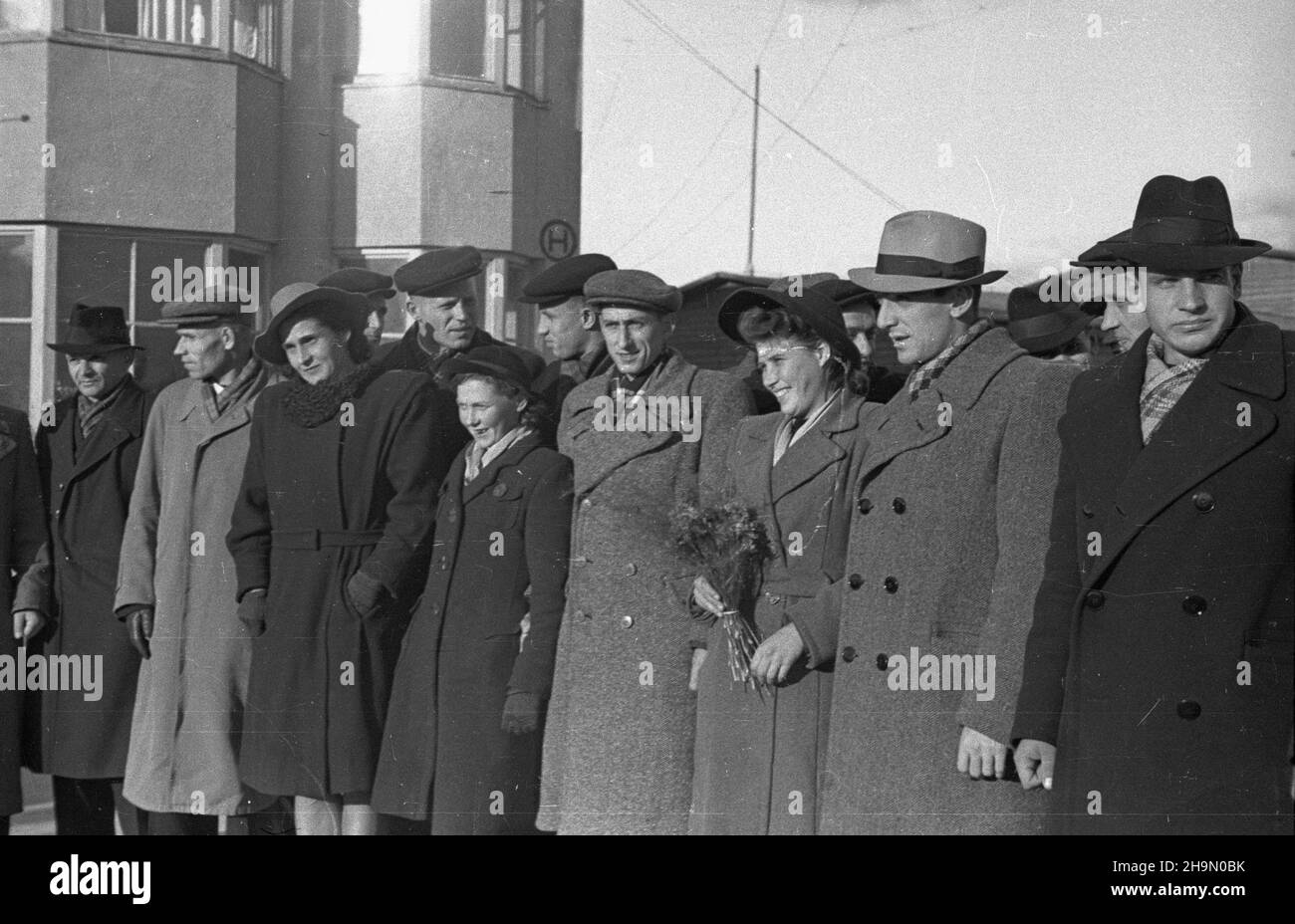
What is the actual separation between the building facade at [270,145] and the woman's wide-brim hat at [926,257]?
2.96 ft

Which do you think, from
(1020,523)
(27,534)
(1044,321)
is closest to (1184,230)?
(1044,321)

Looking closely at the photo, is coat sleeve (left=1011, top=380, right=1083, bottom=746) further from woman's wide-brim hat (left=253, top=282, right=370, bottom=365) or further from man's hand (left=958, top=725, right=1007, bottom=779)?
woman's wide-brim hat (left=253, top=282, right=370, bottom=365)

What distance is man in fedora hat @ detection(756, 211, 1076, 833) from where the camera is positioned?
4781mm

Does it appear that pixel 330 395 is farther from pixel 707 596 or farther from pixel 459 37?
pixel 707 596

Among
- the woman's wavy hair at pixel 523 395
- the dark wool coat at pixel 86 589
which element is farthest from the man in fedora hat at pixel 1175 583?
the dark wool coat at pixel 86 589

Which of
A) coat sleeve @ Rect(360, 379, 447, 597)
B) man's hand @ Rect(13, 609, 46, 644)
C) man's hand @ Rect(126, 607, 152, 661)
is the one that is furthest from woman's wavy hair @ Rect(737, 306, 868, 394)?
man's hand @ Rect(13, 609, 46, 644)

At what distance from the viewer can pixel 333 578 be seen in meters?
5.36

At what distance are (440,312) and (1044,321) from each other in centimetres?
173

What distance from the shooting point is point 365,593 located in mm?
5289

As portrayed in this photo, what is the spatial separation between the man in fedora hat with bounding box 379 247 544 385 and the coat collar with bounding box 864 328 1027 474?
106cm
